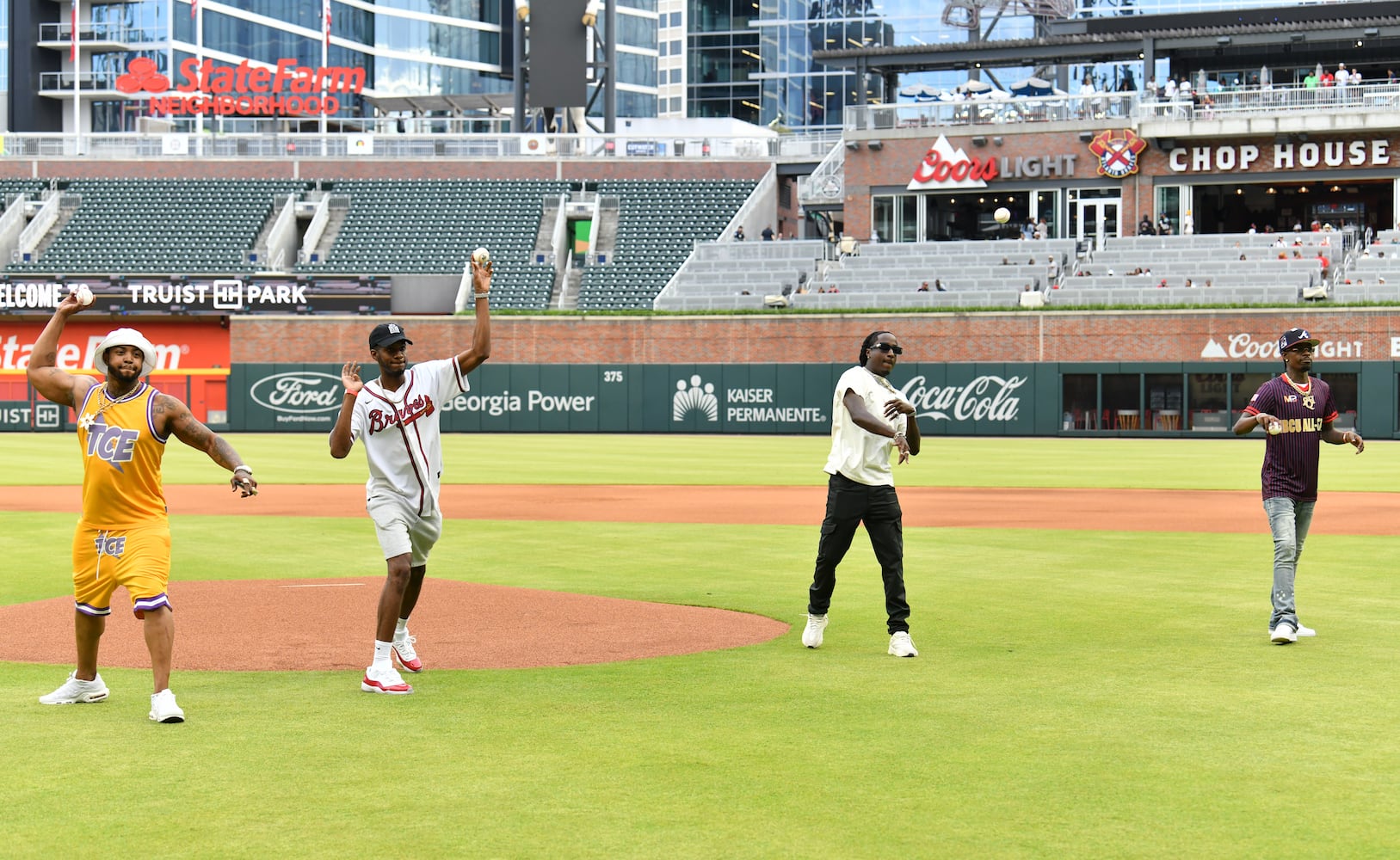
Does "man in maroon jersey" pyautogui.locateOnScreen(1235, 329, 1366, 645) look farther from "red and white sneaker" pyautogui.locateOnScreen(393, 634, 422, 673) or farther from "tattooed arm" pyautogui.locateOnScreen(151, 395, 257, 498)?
"tattooed arm" pyautogui.locateOnScreen(151, 395, 257, 498)

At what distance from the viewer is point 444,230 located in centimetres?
6191

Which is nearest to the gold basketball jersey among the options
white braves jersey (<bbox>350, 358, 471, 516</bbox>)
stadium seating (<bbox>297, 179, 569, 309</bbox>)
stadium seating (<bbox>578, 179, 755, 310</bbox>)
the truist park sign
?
white braves jersey (<bbox>350, 358, 471, 516</bbox>)

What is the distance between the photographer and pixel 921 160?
201ft

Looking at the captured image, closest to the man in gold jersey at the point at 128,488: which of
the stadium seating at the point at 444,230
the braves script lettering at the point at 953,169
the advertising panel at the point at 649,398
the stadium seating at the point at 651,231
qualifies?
the advertising panel at the point at 649,398

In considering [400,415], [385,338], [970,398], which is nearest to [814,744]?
[400,415]

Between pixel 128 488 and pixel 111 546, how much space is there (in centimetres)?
33

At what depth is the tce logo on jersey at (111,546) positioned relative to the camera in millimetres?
8273

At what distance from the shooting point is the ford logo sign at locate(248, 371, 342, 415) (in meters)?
53.6

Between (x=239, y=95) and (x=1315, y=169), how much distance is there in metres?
48.8

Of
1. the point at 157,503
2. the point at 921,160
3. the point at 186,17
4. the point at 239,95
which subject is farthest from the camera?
the point at 186,17

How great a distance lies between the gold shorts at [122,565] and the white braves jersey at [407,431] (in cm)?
139

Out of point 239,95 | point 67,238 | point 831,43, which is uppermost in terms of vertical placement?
point 831,43

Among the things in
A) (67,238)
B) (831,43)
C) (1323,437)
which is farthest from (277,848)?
(831,43)

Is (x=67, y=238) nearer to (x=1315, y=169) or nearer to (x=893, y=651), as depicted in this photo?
(x=1315, y=169)
